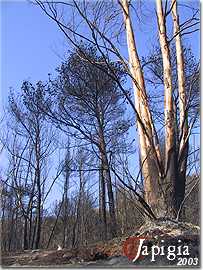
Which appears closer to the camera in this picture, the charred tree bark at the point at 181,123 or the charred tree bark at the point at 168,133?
the charred tree bark at the point at 168,133

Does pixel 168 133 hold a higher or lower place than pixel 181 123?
lower

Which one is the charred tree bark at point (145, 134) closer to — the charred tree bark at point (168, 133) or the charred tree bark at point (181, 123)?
the charred tree bark at point (168, 133)

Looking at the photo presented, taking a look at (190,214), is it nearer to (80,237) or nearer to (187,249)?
(187,249)

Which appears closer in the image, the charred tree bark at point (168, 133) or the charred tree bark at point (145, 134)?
the charred tree bark at point (168, 133)

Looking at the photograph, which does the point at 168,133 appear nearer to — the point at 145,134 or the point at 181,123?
the point at 181,123

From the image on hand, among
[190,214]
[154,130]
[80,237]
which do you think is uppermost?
[154,130]

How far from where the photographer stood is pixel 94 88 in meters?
12.8

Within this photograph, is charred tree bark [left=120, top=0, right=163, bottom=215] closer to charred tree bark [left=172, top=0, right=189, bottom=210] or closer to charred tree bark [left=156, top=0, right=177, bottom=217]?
charred tree bark [left=156, top=0, right=177, bottom=217]

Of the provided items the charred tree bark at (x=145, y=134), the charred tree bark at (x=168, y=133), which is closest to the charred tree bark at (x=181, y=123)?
the charred tree bark at (x=168, y=133)

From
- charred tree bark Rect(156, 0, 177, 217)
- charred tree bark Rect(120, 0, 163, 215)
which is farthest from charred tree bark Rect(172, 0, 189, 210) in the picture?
charred tree bark Rect(120, 0, 163, 215)

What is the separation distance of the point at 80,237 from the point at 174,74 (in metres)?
12.1

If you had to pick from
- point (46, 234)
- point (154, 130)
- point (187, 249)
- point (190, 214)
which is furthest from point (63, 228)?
point (187, 249)

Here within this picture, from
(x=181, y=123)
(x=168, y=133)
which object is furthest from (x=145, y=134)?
(x=181, y=123)

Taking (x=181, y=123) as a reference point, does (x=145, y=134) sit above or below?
below
